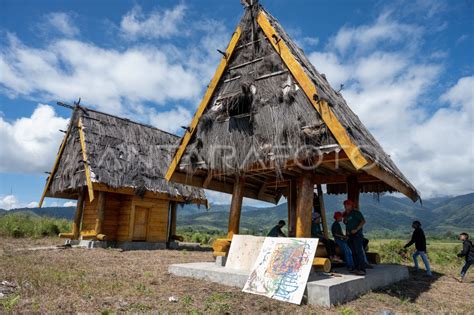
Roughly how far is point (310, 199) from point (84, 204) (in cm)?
1352

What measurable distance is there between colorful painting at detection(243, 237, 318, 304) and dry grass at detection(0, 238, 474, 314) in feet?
0.79

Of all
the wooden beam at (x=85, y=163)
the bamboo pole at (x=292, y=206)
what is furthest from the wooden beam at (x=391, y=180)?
the wooden beam at (x=85, y=163)

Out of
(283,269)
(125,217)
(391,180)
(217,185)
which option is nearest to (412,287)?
(391,180)

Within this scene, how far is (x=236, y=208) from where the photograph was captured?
885 centimetres

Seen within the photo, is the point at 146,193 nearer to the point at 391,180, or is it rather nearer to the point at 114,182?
the point at 114,182

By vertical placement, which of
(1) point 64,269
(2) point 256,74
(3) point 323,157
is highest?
(2) point 256,74

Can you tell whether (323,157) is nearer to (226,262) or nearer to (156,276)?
(226,262)

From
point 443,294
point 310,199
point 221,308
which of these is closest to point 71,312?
point 221,308

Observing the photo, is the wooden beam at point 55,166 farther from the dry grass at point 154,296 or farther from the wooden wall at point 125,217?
the dry grass at point 154,296

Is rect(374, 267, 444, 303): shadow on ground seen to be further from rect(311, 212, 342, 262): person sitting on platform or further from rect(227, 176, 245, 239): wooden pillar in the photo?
rect(227, 176, 245, 239): wooden pillar

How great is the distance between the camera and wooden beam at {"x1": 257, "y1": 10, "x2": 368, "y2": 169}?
20.2 feet

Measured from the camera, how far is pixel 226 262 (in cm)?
802

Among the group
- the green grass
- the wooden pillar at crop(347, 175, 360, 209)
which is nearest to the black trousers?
the wooden pillar at crop(347, 175, 360, 209)

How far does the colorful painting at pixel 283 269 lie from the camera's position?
596cm
